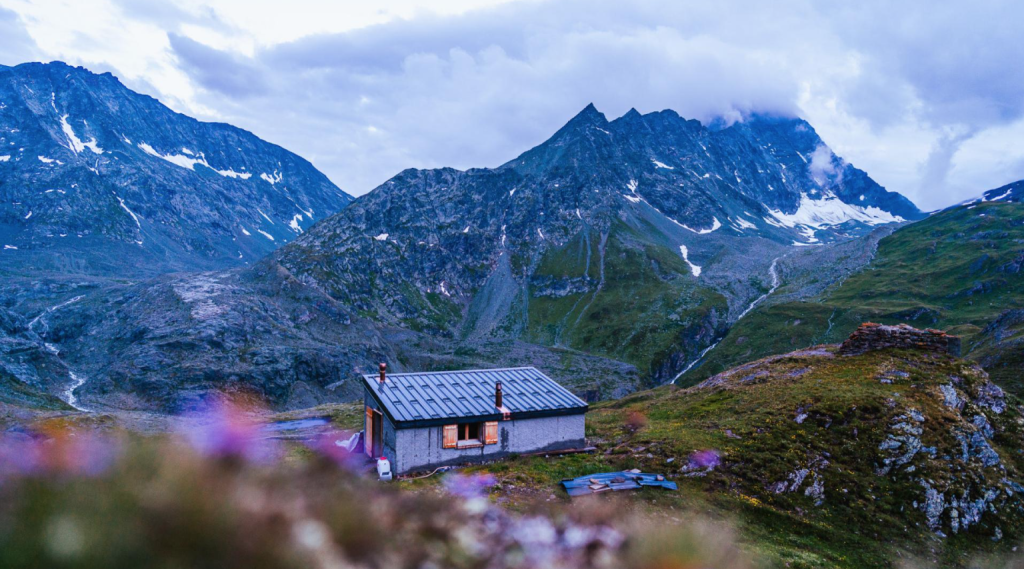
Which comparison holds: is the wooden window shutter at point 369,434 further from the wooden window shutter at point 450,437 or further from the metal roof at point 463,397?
the wooden window shutter at point 450,437

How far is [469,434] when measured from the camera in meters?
31.3

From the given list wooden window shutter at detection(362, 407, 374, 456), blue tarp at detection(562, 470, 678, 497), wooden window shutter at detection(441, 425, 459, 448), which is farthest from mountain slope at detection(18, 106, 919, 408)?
blue tarp at detection(562, 470, 678, 497)

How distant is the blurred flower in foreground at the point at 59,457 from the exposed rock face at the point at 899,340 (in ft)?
152

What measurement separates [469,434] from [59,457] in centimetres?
2952

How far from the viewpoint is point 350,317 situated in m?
159

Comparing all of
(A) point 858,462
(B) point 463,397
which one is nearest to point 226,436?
(B) point 463,397

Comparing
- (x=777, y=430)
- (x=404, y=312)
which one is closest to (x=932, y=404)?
(x=777, y=430)

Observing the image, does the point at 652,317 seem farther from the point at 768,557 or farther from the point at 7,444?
the point at 7,444

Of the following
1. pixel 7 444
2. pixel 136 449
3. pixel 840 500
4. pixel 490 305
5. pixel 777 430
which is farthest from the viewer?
pixel 490 305

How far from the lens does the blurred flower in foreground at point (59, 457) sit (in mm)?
2925

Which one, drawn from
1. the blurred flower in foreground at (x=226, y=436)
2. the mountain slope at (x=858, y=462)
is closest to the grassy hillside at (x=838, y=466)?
the mountain slope at (x=858, y=462)

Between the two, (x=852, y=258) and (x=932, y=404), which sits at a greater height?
(x=852, y=258)

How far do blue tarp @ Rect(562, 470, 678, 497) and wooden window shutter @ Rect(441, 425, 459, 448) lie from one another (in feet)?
25.0

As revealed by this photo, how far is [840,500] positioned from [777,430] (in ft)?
18.6
